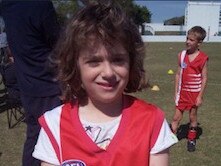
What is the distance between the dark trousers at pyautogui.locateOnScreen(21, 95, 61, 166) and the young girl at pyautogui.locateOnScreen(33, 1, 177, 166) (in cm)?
141

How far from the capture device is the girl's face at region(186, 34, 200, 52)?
5781 millimetres

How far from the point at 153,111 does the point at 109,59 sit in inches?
11.4

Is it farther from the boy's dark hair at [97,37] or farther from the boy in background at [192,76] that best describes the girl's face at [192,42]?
the boy's dark hair at [97,37]

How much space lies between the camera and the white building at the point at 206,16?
57281 mm

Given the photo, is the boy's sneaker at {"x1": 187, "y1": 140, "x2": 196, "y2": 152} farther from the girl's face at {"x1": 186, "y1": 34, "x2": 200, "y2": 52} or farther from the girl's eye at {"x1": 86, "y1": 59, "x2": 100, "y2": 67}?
the girl's eye at {"x1": 86, "y1": 59, "x2": 100, "y2": 67}

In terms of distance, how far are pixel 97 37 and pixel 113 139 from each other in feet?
1.36

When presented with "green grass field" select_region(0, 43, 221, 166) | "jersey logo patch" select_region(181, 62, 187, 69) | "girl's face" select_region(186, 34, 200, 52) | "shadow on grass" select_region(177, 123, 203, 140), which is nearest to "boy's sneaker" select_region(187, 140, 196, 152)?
"green grass field" select_region(0, 43, 221, 166)

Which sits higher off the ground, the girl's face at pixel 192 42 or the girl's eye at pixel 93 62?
the girl's eye at pixel 93 62

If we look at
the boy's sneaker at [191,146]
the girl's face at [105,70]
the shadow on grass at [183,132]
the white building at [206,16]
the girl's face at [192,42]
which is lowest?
the white building at [206,16]

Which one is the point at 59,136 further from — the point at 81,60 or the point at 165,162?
the point at 165,162

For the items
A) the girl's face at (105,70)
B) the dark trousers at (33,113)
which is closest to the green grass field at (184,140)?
the dark trousers at (33,113)

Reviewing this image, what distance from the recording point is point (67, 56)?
6.30ft

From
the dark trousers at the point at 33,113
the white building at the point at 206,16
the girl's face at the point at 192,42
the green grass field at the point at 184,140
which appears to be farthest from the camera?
the white building at the point at 206,16

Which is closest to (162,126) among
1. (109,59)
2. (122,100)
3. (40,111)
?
(122,100)
